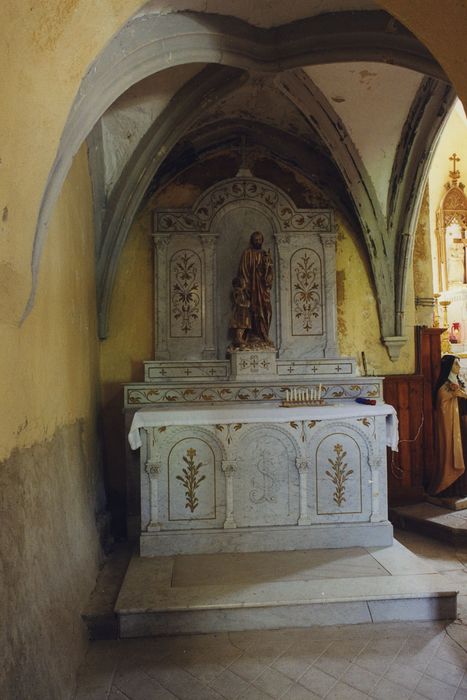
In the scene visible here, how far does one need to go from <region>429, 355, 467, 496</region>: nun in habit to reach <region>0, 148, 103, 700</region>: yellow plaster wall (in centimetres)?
401

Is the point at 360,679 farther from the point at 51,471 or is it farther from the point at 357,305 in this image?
the point at 357,305

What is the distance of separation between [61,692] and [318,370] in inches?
164

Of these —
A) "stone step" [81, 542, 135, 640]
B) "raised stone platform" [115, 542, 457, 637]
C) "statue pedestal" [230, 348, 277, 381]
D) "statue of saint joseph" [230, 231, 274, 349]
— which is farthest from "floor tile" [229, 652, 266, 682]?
"statue of saint joseph" [230, 231, 274, 349]

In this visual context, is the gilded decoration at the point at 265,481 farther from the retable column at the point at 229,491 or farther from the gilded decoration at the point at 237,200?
the gilded decoration at the point at 237,200

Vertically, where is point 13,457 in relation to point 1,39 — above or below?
below

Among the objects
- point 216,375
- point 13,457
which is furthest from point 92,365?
point 13,457

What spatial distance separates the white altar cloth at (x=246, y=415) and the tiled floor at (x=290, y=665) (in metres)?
1.74

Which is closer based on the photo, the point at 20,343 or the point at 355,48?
the point at 20,343

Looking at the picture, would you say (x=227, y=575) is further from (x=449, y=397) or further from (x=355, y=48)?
(x=355, y=48)

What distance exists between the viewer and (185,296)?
634 cm

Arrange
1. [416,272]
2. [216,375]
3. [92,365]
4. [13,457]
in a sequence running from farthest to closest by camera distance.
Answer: [416,272]
[216,375]
[92,365]
[13,457]

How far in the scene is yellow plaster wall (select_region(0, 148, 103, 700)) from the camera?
8.29ft

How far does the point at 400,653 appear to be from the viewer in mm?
3500

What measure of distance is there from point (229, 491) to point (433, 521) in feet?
8.10
